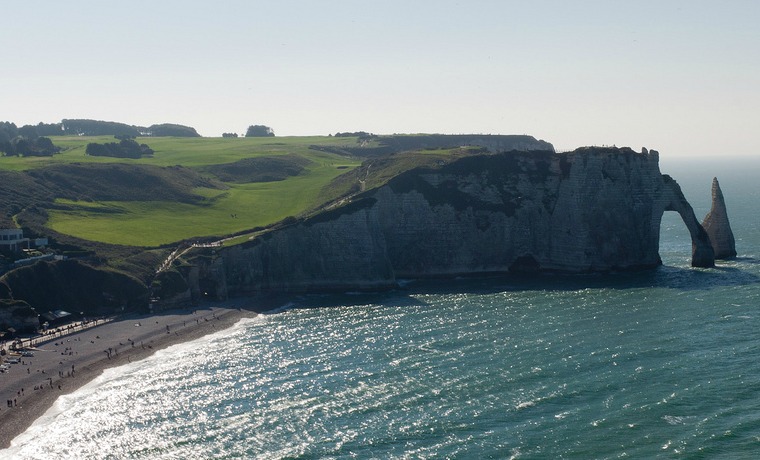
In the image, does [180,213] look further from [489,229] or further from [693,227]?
[693,227]

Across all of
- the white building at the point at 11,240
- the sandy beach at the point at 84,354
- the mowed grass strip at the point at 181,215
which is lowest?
the sandy beach at the point at 84,354

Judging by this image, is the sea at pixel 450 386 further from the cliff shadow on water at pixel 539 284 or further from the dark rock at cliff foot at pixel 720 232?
the dark rock at cliff foot at pixel 720 232

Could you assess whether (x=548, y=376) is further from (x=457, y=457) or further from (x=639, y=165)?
(x=639, y=165)

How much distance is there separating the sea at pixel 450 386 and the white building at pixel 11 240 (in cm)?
3582

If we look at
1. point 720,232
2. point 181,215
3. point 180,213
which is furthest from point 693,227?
point 180,213

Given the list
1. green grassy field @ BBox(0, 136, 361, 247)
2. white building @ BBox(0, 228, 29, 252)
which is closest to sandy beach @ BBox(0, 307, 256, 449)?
white building @ BBox(0, 228, 29, 252)

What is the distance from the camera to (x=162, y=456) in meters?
59.8

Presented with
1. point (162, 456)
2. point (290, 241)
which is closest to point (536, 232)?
point (290, 241)

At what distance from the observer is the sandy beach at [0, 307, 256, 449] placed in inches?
2886

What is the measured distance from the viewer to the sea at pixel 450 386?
5947cm

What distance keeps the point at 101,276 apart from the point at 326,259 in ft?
98.4

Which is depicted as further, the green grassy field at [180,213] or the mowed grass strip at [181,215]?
the green grassy field at [180,213]

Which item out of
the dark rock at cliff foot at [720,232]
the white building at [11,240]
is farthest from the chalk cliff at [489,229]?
the white building at [11,240]

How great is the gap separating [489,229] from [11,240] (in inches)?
2605
